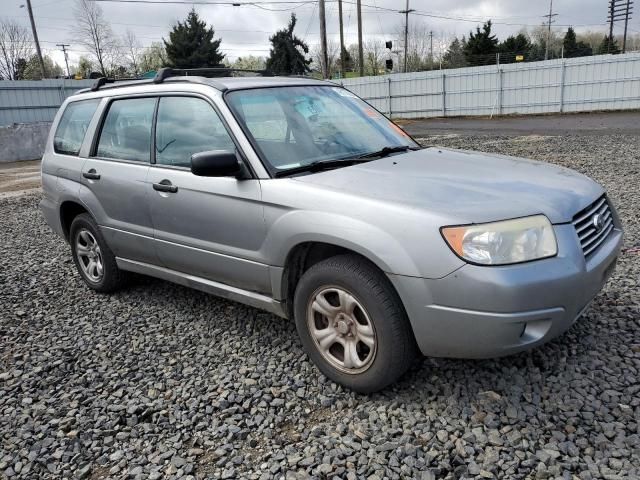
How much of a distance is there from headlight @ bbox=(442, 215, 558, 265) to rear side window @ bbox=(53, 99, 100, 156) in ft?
11.5

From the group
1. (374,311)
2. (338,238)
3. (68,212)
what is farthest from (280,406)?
(68,212)

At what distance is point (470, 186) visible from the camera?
2910mm

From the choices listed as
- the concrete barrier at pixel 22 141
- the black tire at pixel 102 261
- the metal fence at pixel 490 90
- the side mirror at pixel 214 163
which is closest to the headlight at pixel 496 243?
the side mirror at pixel 214 163

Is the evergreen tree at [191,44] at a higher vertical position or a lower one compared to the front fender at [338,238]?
higher

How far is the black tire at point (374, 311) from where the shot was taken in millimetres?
2729

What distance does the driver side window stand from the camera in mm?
3549

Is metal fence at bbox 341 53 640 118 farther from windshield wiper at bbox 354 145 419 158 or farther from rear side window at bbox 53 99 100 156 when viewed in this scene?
rear side window at bbox 53 99 100 156

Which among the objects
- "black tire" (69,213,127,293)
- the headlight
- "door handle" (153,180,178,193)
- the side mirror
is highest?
the side mirror

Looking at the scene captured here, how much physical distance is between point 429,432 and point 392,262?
0.86 metres

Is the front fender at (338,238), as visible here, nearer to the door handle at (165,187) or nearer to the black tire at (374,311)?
the black tire at (374,311)

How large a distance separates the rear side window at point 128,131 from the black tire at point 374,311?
6.04ft

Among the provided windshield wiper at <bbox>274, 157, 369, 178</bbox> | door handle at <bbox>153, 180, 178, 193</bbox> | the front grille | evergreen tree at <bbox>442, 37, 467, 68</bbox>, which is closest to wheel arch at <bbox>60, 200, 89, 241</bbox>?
door handle at <bbox>153, 180, 178, 193</bbox>

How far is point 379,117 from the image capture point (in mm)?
4250

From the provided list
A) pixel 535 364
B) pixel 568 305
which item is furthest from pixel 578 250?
pixel 535 364
